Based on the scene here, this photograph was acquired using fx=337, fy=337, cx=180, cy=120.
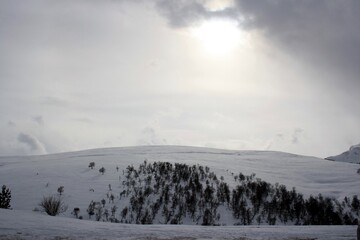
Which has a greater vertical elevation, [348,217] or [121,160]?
[121,160]

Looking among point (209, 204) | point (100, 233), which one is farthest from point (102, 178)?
point (100, 233)

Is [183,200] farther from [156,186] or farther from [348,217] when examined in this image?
[348,217]

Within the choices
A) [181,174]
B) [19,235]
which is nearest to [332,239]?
[19,235]

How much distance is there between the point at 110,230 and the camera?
13.1 metres

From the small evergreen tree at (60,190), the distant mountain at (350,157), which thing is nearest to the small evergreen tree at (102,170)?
the small evergreen tree at (60,190)

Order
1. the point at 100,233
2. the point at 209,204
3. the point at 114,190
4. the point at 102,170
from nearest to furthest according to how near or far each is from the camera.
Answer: the point at 100,233 < the point at 209,204 < the point at 114,190 < the point at 102,170

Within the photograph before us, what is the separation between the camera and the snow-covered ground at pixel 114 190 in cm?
1239

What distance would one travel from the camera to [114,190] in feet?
99.0

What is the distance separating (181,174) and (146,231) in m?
21.7

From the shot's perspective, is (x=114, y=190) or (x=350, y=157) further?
(x=350, y=157)

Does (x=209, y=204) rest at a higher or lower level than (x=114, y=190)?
lower

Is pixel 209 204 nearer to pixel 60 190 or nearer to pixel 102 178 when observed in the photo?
pixel 102 178

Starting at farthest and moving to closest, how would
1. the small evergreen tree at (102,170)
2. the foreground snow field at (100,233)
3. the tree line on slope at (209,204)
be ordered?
the small evergreen tree at (102,170) → the tree line on slope at (209,204) → the foreground snow field at (100,233)

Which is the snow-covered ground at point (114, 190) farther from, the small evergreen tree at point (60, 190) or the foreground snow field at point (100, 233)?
the small evergreen tree at point (60, 190)
